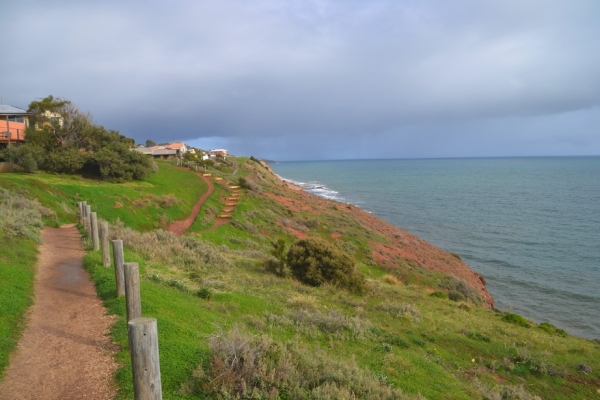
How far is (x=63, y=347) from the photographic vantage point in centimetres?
766

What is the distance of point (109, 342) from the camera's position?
7820 mm

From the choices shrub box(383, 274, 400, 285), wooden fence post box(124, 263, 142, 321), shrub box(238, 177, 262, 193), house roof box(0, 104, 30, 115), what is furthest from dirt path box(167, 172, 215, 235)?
wooden fence post box(124, 263, 142, 321)

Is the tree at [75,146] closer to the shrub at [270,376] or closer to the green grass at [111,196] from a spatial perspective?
the green grass at [111,196]

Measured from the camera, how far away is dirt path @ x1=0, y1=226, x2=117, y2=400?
6.24m

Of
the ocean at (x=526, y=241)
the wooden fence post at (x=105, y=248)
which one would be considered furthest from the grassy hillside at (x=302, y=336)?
the ocean at (x=526, y=241)

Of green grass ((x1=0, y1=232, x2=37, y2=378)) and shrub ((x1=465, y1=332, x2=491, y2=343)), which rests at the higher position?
green grass ((x1=0, y1=232, x2=37, y2=378))

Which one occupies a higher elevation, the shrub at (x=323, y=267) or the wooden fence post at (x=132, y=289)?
the wooden fence post at (x=132, y=289)

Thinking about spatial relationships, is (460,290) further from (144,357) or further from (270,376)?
(144,357)

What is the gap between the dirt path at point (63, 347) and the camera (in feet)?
20.5

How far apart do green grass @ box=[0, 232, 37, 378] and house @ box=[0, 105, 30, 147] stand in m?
26.4

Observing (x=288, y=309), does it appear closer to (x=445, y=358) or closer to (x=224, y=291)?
(x=224, y=291)

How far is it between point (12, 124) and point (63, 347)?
126ft

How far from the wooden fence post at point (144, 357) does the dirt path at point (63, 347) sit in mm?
1369

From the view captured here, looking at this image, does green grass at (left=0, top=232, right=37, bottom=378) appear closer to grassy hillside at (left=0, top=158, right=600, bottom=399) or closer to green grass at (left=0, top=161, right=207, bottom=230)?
grassy hillside at (left=0, top=158, right=600, bottom=399)
